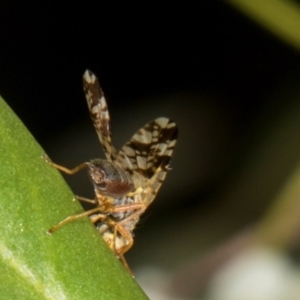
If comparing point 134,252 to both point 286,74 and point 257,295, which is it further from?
point 286,74

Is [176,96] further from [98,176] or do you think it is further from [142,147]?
[98,176]

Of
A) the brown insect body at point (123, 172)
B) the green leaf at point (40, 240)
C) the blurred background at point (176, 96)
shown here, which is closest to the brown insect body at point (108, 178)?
the brown insect body at point (123, 172)

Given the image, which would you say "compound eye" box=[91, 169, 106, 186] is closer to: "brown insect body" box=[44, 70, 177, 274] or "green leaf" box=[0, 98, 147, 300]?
"brown insect body" box=[44, 70, 177, 274]

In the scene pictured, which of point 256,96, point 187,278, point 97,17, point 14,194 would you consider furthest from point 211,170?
point 14,194

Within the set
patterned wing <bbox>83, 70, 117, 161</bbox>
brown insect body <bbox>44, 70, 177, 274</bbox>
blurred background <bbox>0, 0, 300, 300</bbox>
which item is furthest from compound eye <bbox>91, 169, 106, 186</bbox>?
blurred background <bbox>0, 0, 300, 300</bbox>

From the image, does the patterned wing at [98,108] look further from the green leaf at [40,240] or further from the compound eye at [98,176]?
the green leaf at [40,240]

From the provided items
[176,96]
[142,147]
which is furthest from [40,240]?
[176,96]
